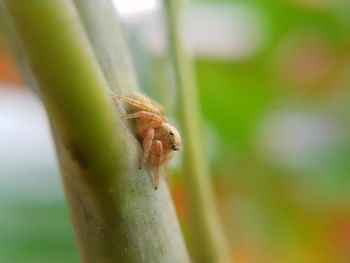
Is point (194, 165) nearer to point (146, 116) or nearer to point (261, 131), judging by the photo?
point (146, 116)

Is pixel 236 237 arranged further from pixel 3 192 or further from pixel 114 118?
pixel 114 118

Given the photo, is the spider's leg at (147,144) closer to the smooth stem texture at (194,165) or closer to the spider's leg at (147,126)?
the spider's leg at (147,126)

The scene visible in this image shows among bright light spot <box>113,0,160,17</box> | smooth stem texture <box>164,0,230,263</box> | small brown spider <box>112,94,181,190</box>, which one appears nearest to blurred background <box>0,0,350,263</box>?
bright light spot <box>113,0,160,17</box>

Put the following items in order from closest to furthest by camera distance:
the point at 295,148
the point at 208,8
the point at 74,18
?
1. the point at 74,18
2. the point at 295,148
3. the point at 208,8

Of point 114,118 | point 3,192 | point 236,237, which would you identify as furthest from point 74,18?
point 236,237

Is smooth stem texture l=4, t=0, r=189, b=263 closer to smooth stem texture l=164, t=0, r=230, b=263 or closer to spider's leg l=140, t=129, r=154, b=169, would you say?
spider's leg l=140, t=129, r=154, b=169

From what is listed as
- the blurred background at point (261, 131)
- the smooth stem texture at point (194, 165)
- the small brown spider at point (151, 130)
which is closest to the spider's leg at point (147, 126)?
the small brown spider at point (151, 130)
